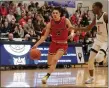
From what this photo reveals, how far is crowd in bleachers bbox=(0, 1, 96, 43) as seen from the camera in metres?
12.3

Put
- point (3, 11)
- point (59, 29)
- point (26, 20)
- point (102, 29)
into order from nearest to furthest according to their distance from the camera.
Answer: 1. point (102, 29)
2. point (59, 29)
3. point (3, 11)
4. point (26, 20)

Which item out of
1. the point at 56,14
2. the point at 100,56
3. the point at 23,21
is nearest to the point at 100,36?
the point at 100,56

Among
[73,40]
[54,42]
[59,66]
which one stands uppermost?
[54,42]

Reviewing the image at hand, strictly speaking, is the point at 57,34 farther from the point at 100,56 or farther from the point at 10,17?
the point at 10,17

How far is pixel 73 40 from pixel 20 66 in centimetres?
261

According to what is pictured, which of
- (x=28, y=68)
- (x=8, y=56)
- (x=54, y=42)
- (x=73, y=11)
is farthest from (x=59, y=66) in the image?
(x=54, y=42)

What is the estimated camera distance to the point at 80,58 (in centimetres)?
1292

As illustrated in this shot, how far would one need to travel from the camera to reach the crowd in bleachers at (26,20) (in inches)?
483

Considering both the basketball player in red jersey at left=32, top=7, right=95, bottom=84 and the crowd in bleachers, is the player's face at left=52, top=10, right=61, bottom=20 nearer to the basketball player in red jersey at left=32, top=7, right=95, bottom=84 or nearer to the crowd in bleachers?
the basketball player in red jersey at left=32, top=7, right=95, bottom=84

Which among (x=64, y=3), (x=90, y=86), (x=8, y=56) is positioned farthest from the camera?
(x=64, y=3)

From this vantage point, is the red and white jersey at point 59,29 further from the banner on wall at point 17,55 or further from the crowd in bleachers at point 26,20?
the crowd in bleachers at point 26,20

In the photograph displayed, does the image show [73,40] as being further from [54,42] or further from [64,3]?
[54,42]

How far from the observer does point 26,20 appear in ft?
41.8

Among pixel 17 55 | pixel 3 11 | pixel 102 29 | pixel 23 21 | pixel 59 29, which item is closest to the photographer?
pixel 102 29
